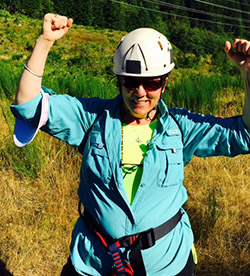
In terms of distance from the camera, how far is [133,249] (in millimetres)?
1575

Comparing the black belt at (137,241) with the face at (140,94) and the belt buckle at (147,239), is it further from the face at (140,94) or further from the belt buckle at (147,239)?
the face at (140,94)

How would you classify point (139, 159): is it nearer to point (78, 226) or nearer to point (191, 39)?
point (78, 226)

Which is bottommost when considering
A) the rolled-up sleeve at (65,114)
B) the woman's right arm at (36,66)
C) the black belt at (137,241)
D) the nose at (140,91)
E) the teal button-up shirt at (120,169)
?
the black belt at (137,241)

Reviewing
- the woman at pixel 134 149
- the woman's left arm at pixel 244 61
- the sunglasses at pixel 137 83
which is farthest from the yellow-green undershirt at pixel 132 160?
the woman's left arm at pixel 244 61

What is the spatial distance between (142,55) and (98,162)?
505mm

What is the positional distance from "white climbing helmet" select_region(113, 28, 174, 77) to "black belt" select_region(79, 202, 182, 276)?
67 cm

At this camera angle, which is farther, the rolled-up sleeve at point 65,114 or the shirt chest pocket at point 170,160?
the shirt chest pocket at point 170,160

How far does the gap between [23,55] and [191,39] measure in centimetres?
4029

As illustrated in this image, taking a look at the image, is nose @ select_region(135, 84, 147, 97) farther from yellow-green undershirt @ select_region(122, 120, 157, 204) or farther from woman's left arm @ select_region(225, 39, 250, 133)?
woman's left arm @ select_region(225, 39, 250, 133)

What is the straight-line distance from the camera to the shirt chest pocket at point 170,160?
1572 mm

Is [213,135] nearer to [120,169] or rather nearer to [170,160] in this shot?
[170,160]

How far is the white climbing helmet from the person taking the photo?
159cm

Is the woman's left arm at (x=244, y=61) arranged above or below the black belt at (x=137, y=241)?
above

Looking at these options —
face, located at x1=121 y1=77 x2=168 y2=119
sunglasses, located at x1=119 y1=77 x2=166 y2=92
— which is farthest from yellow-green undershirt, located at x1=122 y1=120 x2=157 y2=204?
sunglasses, located at x1=119 y1=77 x2=166 y2=92
